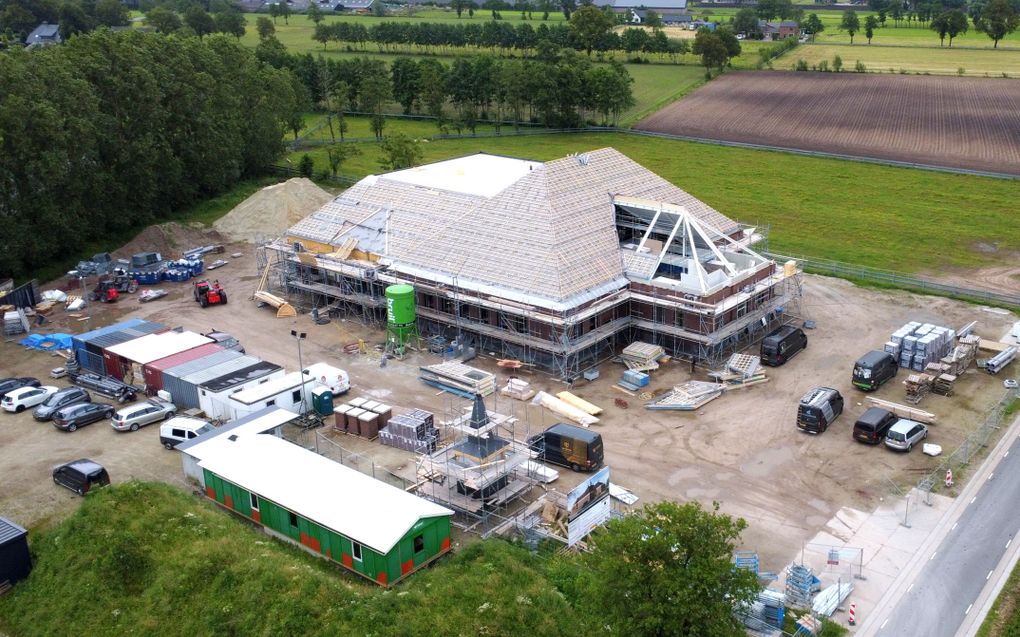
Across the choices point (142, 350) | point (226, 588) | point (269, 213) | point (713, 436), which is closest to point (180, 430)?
point (142, 350)

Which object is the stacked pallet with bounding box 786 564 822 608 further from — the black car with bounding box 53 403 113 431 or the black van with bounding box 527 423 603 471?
the black car with bounding box 53 403 113 431

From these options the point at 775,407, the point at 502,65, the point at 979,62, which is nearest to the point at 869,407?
the point at 775,407

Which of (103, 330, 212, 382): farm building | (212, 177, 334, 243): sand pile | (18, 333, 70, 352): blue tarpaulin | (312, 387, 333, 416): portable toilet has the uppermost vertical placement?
(212, 177, 334, 243): sand pile

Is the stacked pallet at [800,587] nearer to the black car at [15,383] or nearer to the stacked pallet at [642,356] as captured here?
the stacked pallet at [642,356]

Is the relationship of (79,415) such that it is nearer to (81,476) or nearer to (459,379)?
(81,476)

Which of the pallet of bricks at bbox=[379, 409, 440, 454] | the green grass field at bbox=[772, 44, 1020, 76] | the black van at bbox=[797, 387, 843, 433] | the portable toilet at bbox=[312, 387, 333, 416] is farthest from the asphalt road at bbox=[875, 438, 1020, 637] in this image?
the green grass field at bbox=[772, 44, 1020, 76]

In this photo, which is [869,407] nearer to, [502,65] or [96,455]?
[96,455]
